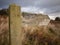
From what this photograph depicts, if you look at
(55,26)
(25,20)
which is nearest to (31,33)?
(25,20)

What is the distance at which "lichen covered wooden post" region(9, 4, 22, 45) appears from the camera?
3990mm

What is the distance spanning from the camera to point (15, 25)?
13.1ft

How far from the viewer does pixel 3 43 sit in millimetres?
4770

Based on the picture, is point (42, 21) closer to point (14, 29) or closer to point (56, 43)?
point (56, 43)

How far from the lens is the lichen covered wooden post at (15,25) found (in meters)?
3.99

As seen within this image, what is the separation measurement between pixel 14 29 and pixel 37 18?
2.01m

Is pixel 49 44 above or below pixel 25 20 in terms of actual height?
below

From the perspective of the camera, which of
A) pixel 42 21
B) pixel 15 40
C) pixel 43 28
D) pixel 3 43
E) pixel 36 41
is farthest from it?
pixel 42 21

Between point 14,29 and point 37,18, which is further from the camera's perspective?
point 37,18

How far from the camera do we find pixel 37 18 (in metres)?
5.92

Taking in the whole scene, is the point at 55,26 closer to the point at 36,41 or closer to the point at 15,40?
the point at 36,41

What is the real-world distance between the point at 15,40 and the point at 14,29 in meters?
0.22

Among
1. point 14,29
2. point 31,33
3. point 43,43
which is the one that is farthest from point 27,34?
point 14,29

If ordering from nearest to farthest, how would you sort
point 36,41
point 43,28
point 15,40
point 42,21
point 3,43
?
point 15,40, point 3,43, point 36,41, point 43,28, point 42,21
